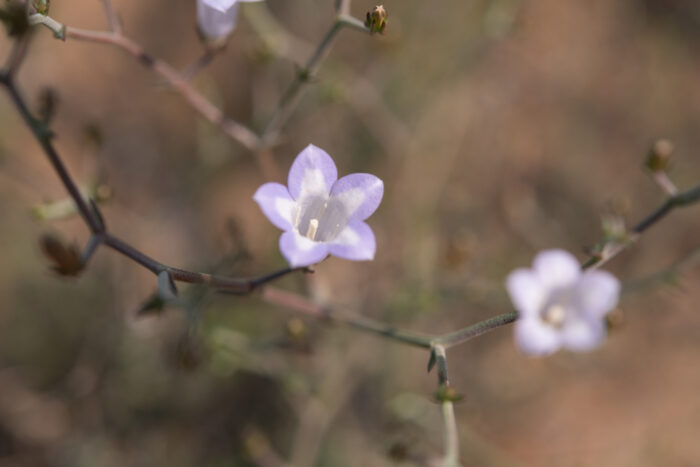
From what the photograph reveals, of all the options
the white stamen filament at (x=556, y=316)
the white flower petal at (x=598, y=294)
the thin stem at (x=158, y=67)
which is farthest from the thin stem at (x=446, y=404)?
the thin stem at (x=158, y=67)

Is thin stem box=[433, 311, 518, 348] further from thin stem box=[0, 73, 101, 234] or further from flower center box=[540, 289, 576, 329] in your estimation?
thin stem box=[0, 73, 101, 234]

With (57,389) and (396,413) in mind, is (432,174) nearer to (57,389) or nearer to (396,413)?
(396,413)

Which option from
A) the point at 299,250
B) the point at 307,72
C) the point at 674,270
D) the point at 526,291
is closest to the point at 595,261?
the point at 526,291

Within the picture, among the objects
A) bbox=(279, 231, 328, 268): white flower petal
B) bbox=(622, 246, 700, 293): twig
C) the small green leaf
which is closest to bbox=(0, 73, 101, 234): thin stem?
bbox=(279, 231, 328, 268): white flower petal

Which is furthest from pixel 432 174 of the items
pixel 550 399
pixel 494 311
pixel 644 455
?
pixel 644 455

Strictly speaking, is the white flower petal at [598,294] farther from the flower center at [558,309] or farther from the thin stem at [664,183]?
the thin stem at [664,183]

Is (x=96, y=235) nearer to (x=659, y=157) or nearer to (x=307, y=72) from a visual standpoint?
(x=307, y=72)
